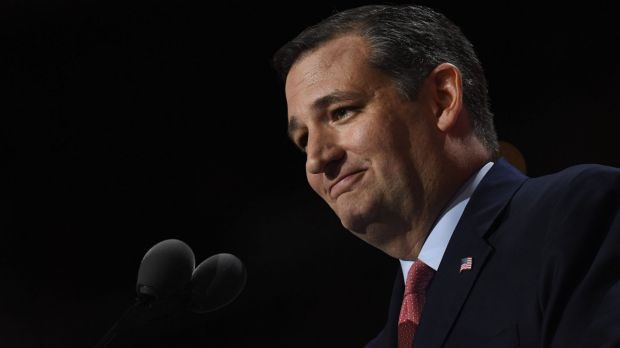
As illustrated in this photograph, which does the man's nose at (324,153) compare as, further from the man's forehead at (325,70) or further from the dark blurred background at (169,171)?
the dark blurred background at (169,171)

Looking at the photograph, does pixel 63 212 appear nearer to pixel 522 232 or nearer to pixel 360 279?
pixel 360 279

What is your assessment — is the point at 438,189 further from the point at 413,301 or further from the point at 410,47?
the point at 410,47

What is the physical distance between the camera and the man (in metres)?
1.46

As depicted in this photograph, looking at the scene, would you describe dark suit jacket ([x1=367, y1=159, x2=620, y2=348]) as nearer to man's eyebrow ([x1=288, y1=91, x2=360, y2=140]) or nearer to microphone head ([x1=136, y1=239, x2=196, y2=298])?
man's eyebrow ([x1=288, y1=91, x2=360, y2=140])

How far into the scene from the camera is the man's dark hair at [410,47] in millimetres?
2029

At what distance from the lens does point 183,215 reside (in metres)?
3.90

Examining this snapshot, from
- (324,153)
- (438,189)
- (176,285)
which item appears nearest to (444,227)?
(438,189)

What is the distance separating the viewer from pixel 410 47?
2076 millimetres

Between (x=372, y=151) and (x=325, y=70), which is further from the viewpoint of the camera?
(x=325, y=70)

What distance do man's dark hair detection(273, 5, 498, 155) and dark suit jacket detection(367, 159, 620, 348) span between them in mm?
299

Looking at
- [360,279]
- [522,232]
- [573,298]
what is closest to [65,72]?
[360,279]

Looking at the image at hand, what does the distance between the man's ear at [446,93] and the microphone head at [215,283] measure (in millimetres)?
651

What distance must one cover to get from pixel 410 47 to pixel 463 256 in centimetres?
63

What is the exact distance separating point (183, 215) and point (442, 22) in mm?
2086
